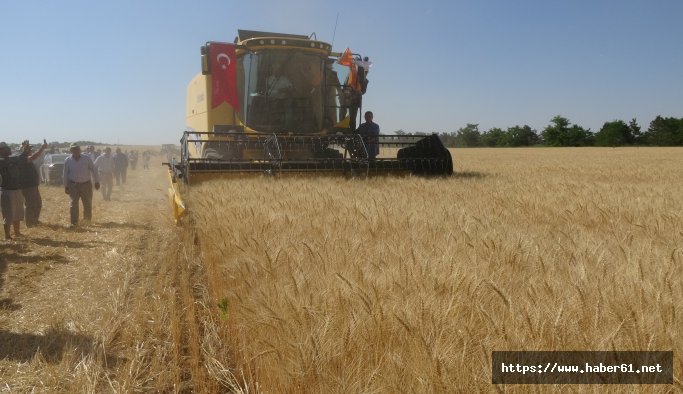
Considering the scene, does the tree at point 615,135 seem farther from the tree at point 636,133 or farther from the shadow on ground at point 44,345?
the shadow on ground at point 44,345

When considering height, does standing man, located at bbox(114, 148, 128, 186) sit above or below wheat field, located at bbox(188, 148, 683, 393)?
above

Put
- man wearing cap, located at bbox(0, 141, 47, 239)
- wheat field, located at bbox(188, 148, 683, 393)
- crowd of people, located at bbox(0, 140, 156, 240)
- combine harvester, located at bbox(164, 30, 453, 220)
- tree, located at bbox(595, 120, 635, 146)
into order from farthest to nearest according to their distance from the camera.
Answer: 1. tree, located at bbox(595, 120, 635, 146)
2. combine harvester, located at bbox(164, 30, 453, 220)
3. crowd of people, located at bbox(0, 140, 156, 240)
4. man wearing cap, located at bbox(0, 141, 47, 239)
5. wheat field, located at bbox(188, 148, 683, 393)

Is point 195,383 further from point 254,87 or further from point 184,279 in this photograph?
point 254,87

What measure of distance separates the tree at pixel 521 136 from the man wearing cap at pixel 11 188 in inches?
2941

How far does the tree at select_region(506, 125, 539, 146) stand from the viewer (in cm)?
7662

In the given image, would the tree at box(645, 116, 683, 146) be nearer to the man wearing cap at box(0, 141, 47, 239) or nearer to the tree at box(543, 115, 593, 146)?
the tree at box(543, 115, 593, 146)

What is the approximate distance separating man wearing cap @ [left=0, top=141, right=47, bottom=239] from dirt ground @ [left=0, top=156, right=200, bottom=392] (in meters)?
0.53

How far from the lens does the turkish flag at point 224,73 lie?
27.8 feet

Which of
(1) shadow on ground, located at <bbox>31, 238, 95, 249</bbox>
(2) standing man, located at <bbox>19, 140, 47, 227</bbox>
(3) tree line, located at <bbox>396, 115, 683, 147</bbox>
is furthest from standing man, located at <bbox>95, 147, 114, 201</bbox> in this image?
(3) tree line, located at <bbox>396, 115, 683, 147</bbox>

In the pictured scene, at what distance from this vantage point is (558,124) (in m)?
76.1

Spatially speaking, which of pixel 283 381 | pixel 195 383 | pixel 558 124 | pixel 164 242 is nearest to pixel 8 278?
pixel 164 242

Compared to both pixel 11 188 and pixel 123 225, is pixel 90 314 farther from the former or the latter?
pixel 11 188

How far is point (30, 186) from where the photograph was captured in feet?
28.8

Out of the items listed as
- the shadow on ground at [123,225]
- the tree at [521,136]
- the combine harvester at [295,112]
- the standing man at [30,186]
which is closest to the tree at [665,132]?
the tree at [521,136]
